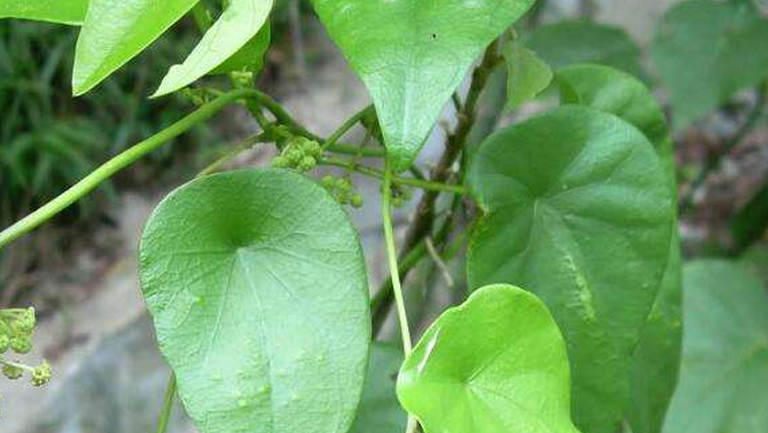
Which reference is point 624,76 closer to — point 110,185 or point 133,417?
point 133,417

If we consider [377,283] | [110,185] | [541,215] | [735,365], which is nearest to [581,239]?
[541,215]

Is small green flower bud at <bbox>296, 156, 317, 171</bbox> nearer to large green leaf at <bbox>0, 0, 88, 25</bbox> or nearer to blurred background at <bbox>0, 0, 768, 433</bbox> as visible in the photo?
large green leaf at <bbox>0, 0, 88, 25</bbox>

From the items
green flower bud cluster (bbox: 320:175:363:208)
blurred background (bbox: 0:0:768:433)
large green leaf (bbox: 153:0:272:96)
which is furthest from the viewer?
blurred background (bbox: 0:0:768:433)

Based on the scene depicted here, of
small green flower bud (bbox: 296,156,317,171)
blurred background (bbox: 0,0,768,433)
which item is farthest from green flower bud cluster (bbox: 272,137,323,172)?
blurred background (bbox: 0,0,768,433)

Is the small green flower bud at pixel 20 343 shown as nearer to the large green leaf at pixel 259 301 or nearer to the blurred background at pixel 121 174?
the large green leaf at pixel 259 301

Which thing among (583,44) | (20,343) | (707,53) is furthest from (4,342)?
(707,53)

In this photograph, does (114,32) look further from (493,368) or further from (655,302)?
(655,302)

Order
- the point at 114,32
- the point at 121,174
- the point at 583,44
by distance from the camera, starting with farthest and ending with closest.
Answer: the point at 121,174 < the point at 583,44 < the point at 114,32
